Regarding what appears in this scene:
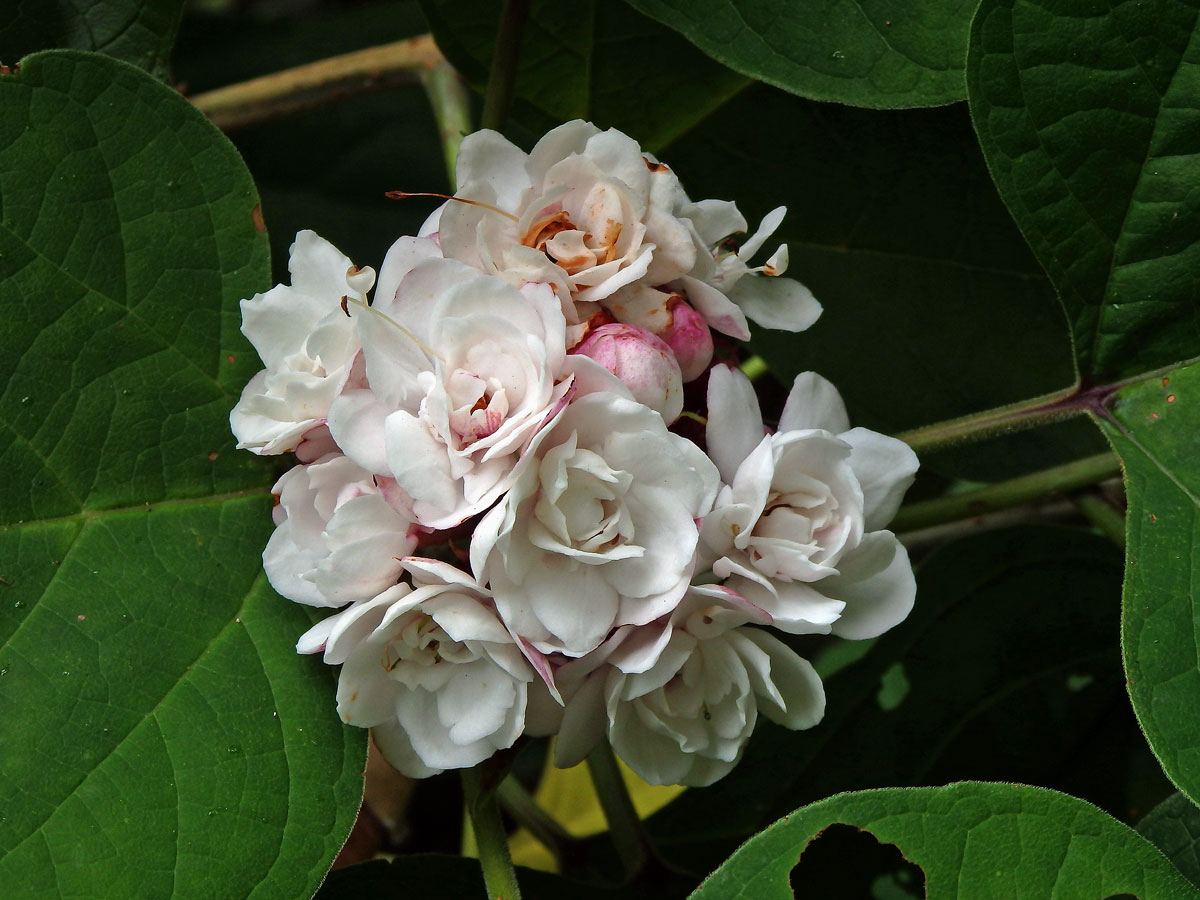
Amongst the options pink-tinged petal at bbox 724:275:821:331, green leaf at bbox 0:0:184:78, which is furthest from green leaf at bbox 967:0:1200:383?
green leaf at bbox 0:0:184:78

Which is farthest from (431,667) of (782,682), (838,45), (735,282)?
(838,45)

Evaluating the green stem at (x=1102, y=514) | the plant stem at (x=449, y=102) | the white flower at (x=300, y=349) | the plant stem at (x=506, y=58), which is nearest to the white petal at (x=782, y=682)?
the white flower at (x=300, y=349)

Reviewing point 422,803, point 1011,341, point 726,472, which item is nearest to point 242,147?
point 422,803

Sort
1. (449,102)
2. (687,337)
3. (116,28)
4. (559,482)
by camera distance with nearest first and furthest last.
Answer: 1. (559,482)
2. (687,337)
3. (116,28)
4. (449,102)

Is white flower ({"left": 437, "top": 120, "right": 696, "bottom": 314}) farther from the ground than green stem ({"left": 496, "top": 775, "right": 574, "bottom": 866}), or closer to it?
farther from the ground

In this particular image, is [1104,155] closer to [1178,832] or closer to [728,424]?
[728,424]

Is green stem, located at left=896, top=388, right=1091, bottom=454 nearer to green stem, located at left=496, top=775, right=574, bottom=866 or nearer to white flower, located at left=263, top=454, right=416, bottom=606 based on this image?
white flower, located at left=263, top=454, right=416, bottom=606

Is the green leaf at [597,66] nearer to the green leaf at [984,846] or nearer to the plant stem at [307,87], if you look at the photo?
the plant stem at [307,87]
